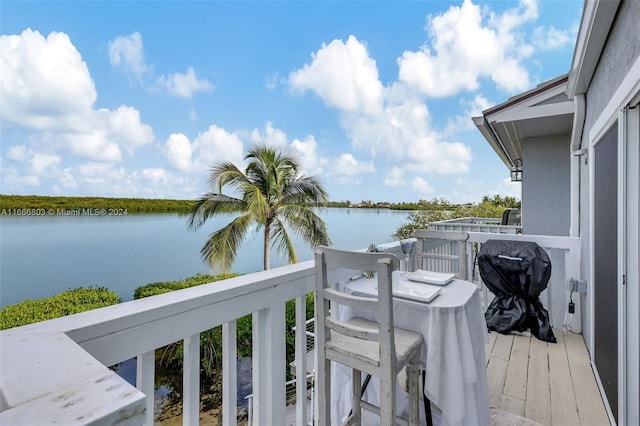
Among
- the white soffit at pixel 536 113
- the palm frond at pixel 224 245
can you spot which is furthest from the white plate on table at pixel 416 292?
the palm frond at pixel 224 245

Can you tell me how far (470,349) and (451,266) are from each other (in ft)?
10.3

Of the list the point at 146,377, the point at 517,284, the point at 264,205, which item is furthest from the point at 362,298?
the point at 264,205

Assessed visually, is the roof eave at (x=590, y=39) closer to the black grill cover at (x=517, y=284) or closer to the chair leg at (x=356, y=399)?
the black grill cover at (x=517, y=284)

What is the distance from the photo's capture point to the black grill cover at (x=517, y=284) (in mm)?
3273

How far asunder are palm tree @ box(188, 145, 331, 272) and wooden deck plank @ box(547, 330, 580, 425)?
22.0 ft

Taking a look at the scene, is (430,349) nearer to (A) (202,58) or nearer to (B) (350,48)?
(B) (350,48)

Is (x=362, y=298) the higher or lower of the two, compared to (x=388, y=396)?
higher

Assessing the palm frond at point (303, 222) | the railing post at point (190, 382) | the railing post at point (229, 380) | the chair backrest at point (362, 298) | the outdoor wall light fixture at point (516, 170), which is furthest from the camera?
the palm frond at point (303, 222)

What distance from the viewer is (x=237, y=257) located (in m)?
8.91

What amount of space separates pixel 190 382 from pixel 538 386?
272 centimetres

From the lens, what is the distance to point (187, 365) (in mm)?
1138

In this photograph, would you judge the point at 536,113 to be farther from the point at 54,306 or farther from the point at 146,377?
the point at 54,306

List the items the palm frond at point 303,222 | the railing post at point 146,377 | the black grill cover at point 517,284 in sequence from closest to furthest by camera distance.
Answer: the railing post at point 146,377 → the black grill cover at point 517,284 → the palm frond at point 303,222

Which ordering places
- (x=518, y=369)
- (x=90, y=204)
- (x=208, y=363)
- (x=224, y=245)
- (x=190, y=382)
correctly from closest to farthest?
1. (x=190, y=382)
2. (x=518, y=369)
3. (x=90, y=204)
4. (x=208, y=363)
5. (x=224, y=245)
